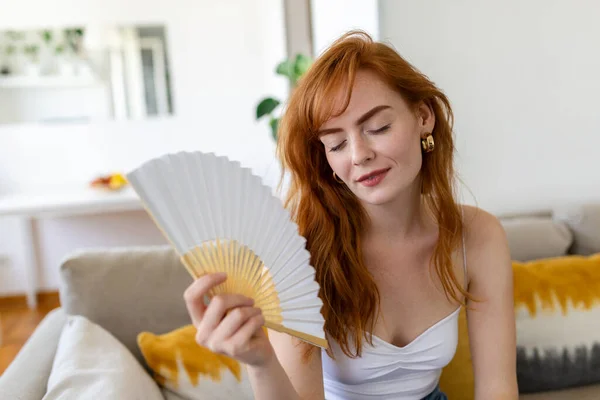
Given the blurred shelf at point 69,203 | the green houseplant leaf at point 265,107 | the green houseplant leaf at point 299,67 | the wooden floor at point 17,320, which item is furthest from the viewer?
the blurred shelf at point 69,203

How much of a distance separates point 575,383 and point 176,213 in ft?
4.56

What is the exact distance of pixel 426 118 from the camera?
45.6 inches

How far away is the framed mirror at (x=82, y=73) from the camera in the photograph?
4.46m

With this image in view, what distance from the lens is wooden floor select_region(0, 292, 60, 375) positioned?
362cm

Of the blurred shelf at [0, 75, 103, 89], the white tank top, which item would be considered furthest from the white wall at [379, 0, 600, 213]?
the blurred shelf at [0, 75, 103, 89]

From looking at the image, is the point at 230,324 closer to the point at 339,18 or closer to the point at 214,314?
the point at 214,314

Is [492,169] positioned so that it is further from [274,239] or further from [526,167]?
[274,239]

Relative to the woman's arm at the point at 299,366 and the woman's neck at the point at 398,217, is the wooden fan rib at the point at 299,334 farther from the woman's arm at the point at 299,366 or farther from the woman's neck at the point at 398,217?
the woman's neck at the point at 398,217

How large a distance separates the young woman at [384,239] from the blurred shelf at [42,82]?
382 cm

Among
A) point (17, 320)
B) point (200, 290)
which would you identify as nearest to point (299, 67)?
point (200, 290)

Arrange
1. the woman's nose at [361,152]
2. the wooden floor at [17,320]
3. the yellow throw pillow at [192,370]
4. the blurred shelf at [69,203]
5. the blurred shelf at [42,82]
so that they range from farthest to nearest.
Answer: the blurred shelf at [42,82], the blurred shelf at [69,203], the wooden floor at [17,320], the yellow throw pillow at [192,370], the woman's nose at [361,152]

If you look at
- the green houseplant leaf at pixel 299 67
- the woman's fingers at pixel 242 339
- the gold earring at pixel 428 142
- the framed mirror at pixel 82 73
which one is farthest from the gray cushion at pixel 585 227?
the framed mirror at pixel 82 73

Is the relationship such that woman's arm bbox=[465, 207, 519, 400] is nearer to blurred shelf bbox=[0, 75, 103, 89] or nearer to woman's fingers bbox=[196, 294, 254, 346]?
woman's fingers bbox=[196, 294, 254, 346]

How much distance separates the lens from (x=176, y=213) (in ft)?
2.29
